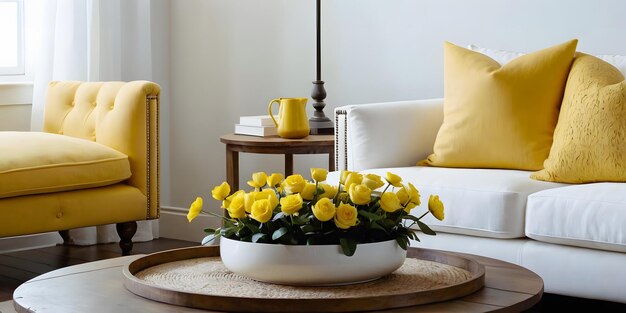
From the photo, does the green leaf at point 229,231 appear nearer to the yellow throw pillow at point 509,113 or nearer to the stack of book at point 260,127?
the yellow throw pillow at point 509,113

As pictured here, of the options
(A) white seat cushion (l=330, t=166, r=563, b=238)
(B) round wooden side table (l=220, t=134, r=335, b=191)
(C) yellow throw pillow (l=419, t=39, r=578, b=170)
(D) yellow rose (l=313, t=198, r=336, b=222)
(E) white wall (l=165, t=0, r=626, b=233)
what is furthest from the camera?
(E) white wall (l=165, t=0, r=626, b=233)

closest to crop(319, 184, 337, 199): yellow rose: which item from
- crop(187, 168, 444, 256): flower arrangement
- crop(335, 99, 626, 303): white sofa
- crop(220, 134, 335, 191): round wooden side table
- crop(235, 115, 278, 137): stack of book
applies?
crop(187, 168, 444, 256): flower arrangement

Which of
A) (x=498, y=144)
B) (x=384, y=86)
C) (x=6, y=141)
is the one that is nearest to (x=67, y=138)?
(x=6, y=141)

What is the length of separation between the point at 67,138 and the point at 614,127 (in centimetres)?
185

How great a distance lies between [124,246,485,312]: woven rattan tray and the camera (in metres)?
1.46

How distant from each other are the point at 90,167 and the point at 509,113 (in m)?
1.41

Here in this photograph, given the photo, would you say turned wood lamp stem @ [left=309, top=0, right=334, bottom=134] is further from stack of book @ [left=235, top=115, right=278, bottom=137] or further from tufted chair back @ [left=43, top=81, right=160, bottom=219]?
tufted chair back @ [left=43, top=81, right=160, bottom=219]

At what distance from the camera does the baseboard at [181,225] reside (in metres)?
4.32

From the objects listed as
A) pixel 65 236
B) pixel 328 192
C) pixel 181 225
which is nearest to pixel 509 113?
pixel 328 192

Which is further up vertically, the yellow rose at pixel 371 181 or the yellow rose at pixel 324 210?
the yellow rose at pixel 371 181

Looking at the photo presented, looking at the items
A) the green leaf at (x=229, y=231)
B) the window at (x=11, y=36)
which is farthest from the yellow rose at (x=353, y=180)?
the window at (x=11, y=36)

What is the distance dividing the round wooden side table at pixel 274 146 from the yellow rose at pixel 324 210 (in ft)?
5.64

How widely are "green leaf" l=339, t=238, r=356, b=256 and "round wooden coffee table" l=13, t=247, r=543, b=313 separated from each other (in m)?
0.15

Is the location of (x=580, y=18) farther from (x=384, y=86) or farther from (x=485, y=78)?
(x=384, y=86)
